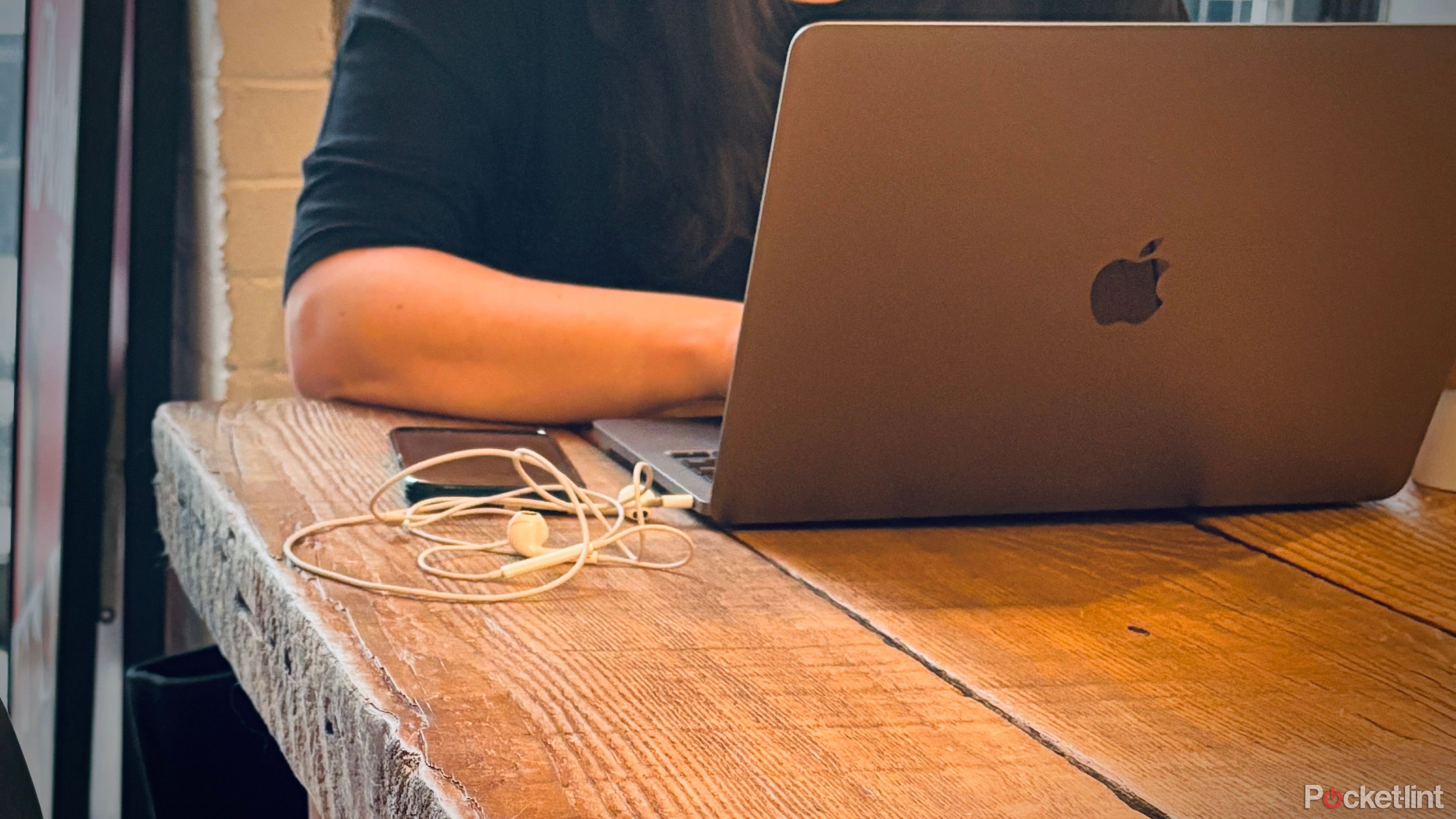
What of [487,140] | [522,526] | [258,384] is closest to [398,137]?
[487,140]

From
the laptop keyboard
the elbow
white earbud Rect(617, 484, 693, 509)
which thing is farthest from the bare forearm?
white earbud Rect(617, 484, 693, 509)

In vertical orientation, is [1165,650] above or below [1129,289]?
below

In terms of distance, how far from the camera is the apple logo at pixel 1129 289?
640mm

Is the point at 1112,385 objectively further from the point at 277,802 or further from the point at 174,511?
the point at 277,802

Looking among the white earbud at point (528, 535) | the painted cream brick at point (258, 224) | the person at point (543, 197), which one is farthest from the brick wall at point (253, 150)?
the white earbud at point (528, 535)

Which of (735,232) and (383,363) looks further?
(735,232)

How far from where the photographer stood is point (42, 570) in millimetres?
1462

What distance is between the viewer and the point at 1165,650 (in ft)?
1.73

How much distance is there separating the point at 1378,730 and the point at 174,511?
2.32 ft

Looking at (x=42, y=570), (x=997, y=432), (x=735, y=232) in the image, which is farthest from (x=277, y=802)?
(x=997, y=432)

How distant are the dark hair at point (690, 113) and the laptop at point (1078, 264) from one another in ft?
1.82

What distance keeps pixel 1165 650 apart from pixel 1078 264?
7.8 inches

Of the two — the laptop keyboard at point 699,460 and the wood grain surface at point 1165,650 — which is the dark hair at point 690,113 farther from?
the wood grain surface at point 1165,650

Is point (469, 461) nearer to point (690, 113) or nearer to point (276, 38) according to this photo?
point (690, 113)
